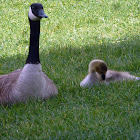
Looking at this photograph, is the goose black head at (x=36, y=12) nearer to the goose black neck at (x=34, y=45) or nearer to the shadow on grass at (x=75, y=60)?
the goose black neck at (x=34, y=45)

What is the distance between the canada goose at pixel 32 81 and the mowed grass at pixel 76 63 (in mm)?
142

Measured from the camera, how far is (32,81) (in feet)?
16.3

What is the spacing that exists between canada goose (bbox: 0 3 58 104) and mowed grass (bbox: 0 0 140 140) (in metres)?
0.14

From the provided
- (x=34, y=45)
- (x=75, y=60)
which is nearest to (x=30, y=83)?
(x=34, y=45)

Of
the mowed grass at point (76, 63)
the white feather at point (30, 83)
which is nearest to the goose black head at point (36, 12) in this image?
the white feather at point (30, 83)

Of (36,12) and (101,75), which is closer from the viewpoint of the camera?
(36,12)

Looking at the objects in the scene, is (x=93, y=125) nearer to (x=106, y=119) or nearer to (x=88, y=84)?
(x=106, y=119)

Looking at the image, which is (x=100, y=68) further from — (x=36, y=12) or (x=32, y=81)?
(x=36, y=12)

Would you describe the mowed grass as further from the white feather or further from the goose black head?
the goose black head

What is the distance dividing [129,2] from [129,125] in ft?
29.8

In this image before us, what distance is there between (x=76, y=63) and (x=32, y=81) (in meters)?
2.38

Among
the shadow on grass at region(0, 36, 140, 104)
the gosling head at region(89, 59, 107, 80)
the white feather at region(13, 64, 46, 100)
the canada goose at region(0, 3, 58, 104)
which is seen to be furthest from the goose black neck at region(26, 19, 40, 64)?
the gosling head at region(89, 59, 107, 80)

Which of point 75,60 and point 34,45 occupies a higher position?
point 34,45

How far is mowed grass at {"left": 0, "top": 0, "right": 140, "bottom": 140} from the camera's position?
4076 mm
